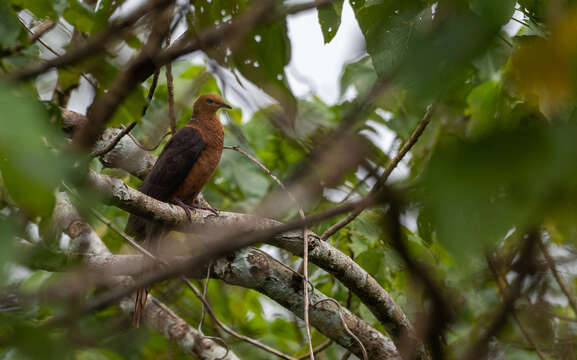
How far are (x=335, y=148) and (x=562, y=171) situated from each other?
243 millimetres

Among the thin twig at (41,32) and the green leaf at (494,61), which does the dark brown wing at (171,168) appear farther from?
the green leaf at (494,61)

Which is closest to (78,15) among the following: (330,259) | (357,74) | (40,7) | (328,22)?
(40,7)

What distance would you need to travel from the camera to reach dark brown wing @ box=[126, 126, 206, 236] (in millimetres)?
3674

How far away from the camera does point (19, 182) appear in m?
0.54

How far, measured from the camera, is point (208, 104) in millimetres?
4848

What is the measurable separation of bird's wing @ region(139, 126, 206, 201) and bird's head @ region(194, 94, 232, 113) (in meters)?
0.39

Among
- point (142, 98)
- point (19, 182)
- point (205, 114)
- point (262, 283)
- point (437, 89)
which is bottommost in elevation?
point (19, 182)

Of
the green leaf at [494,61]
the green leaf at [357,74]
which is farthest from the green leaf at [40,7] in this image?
the green leaf at [357,74]

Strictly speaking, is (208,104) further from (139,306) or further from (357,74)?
(139,306)

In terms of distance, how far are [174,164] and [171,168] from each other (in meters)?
0.07

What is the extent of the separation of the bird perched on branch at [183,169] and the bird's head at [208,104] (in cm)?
2

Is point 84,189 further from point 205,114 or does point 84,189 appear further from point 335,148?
point 205,114

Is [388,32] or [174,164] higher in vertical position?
[174,164]

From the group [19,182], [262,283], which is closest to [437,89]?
[19,182]
